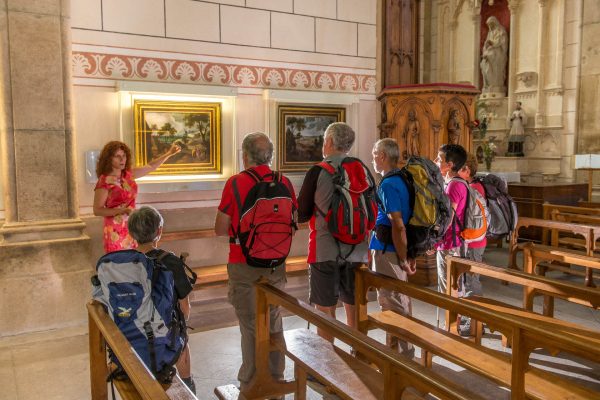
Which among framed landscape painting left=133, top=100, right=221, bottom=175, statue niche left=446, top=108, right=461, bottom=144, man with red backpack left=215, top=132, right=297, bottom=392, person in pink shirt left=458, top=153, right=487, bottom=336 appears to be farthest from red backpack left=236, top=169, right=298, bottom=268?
statue niche left=446, top=108, right=461, bottom=144

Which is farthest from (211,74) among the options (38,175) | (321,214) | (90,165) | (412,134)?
(321,214)

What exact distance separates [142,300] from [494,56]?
12518 mm

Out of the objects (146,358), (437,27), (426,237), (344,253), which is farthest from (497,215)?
(437,27)

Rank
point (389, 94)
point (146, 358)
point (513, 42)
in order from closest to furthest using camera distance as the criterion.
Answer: point (146, 358) → point (389, 94) → point (513, 42)

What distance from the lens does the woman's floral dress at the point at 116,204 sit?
468 cm

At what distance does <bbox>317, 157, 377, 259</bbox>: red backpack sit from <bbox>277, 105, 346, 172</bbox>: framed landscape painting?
111 inches

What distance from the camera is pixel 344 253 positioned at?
3.56 meters

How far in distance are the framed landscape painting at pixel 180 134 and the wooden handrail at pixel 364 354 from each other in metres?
2.89

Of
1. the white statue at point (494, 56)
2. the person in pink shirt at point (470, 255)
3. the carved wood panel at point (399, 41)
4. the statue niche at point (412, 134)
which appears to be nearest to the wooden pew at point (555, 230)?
the person in pink shirt at point (470, 255)

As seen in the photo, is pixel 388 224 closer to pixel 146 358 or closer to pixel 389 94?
pixel 146 358

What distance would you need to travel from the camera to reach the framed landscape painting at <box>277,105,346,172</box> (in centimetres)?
630

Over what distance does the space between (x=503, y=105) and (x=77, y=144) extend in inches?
425

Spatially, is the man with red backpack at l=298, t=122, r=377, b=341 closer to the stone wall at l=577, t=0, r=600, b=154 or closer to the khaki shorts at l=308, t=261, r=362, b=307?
the khaki shorts at l=308, t=261, r=362, b=307

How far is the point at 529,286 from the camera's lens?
11.7 ft
